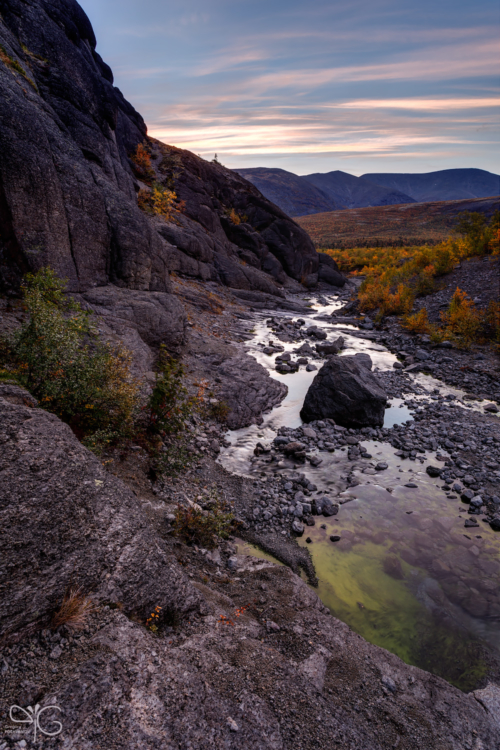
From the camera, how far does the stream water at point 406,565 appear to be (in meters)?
6.96

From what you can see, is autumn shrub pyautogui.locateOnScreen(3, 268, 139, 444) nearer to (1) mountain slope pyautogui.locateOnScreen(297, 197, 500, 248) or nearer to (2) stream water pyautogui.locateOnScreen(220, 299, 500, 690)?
(2) stream water pyautogui.locateOnScreen(220, 299, 500, 690)

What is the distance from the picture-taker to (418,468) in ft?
40.6

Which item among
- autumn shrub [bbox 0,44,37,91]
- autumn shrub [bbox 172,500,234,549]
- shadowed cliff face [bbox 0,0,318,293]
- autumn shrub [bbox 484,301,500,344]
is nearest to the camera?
autumn shrub [bbox 172,500,234,549]

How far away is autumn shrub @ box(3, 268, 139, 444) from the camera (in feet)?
22.4

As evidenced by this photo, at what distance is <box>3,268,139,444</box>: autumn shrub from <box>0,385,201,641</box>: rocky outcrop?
1.10m

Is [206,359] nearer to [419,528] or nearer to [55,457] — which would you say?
[419,528]

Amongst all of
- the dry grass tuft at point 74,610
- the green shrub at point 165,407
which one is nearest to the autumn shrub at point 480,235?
the green shrub at point 165,407

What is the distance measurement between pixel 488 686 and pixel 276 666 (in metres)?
4.02

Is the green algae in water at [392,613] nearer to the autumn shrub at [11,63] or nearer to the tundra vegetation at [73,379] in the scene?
the tundra vegetation at [73,379]

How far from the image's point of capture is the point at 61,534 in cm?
452

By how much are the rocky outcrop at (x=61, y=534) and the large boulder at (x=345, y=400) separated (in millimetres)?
10539

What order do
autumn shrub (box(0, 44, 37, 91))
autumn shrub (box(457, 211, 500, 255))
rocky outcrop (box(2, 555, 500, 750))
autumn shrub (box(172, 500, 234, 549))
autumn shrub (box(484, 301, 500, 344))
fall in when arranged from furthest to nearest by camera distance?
autumn shrub (box(457, 211, 500, 255)), autumn shrub (box(484, 301, 500, 344)), autumn shrub (box(0, 44, 37, 91)), autumn shrub (box(172, 500, 234, 549)), rocky outcrop (box(2, 555, 500, 750))

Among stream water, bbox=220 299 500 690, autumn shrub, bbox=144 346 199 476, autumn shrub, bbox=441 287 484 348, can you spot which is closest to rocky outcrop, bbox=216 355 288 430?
stream water, bbox=220 299 500 690

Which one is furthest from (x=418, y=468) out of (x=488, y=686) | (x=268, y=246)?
(x=268, y=246)
